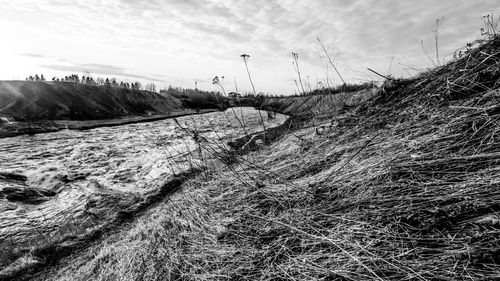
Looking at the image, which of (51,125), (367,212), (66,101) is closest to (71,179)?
(367,212)

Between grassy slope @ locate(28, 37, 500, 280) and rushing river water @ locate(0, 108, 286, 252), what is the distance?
0.70 metres

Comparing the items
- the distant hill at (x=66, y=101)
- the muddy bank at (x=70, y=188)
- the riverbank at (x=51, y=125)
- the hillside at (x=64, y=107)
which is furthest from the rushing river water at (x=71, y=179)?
the distant hill at (x=66, y=101)

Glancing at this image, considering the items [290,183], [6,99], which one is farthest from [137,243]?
[6,99]

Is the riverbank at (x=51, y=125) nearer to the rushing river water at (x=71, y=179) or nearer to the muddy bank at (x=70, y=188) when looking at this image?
the rushing river water at (x=71, y=179)

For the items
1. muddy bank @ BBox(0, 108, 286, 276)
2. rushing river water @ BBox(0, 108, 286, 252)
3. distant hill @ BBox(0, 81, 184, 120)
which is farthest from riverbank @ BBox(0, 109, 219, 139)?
muddy bank @ BBox(0, 108, 286, 276)

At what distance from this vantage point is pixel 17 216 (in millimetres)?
3346

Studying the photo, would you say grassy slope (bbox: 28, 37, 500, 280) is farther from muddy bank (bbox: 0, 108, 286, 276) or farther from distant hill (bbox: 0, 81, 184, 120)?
distant hill (bbox: 0, 81, 184, 120)

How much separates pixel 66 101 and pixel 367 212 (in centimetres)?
1293

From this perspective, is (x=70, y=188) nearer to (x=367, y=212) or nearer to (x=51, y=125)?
(x=367, y=212)

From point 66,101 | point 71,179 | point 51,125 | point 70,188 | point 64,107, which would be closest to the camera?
point 70,188

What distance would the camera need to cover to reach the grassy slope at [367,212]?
1.49 m

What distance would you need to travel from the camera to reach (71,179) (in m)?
4.62

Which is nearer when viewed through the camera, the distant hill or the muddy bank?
the muddy bank

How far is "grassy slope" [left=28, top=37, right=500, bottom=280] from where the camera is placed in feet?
4.90
